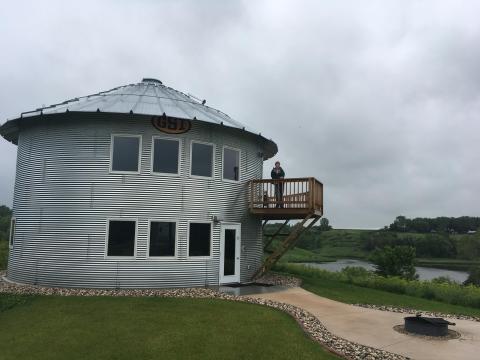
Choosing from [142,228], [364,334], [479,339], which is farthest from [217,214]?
[479,339]

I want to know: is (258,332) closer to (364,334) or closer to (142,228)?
(364,334)

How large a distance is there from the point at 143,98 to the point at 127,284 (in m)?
6.85

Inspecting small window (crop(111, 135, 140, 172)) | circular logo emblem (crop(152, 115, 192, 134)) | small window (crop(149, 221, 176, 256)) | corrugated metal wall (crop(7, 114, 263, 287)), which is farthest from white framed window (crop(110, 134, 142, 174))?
small window (crop(149, 221, 176, 256))

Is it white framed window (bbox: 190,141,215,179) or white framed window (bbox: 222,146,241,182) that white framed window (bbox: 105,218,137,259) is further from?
white framed window (bbox: 222,146,241,182)

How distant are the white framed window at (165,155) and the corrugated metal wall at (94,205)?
18 cm

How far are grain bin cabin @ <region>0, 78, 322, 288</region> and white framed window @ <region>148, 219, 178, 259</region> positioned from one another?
3 centimetres

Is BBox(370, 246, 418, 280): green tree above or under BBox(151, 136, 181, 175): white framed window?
under

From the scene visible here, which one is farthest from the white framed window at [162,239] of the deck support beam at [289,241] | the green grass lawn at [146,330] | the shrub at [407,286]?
the shrub at [407,286]

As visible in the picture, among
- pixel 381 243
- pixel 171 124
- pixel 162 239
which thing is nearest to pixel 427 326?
pixel 162 239

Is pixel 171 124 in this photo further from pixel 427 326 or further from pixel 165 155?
pixel 427 326

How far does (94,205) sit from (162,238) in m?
2.51

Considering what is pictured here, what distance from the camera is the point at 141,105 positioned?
1522cm

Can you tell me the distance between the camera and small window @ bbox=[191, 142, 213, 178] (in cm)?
1553

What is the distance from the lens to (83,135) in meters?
14.8
